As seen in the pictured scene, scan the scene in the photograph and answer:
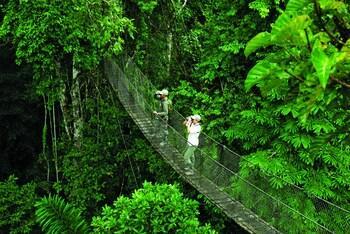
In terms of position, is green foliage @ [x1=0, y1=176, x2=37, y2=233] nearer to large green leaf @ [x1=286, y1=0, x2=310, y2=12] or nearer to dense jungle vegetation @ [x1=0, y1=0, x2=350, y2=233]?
dense jungle vegetation @ [x1=0, y1=0, x2=350, y2=233]

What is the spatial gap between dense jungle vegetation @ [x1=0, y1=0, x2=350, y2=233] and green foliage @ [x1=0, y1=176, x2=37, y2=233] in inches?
1.3

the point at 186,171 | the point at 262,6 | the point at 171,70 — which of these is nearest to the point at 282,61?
the point at 186,171

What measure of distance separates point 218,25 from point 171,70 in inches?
55.0

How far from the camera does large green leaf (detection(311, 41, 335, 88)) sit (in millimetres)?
1480

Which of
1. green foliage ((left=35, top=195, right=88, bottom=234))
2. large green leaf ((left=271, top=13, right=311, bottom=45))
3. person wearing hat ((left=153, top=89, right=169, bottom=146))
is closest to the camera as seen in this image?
large green leaf ((left=271, top=13, right=311, bottom=45))

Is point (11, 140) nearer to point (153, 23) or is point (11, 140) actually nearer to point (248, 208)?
point (153, 23)

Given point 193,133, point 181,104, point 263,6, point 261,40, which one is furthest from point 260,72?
point 181,104

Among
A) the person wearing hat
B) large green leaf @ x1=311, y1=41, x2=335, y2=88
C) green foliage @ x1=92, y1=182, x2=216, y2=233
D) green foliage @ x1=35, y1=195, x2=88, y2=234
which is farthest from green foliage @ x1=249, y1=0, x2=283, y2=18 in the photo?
large green leaf @ x1=311, y1=41, x2=335, y2=88

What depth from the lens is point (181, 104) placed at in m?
7.88

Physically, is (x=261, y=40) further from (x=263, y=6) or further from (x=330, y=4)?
(x=263, y=6)

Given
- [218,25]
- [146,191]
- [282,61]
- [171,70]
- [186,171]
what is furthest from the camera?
[171,70]

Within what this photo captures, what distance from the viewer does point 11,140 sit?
11906mm

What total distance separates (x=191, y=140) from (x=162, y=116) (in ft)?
2.20

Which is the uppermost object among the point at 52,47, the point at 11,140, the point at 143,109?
the point at 52,47
